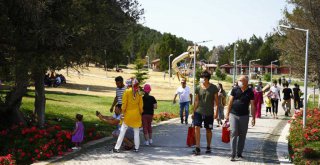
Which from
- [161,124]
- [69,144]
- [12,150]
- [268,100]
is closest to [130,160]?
[69,144]

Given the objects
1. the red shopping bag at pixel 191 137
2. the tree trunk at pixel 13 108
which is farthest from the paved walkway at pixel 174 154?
the tree trunk at pixel 13 108

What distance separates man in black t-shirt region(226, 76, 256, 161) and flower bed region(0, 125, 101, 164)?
372 centimetres

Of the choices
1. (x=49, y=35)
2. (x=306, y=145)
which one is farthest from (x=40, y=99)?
(x=306, y=145)

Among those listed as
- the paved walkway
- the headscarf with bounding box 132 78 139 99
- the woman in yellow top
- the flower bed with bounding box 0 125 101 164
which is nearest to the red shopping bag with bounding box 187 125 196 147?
the paved walkway

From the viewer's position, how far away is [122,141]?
10.1 meters

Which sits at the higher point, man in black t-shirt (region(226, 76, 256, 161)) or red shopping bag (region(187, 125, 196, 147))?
man in black t-shirt (region(226, 76, 256, 161))

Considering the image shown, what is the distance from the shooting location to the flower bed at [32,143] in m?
9.30

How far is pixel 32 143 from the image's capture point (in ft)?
32.3

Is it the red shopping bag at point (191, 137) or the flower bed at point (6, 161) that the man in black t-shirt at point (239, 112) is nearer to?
the red shopping bag at point (191, 137)

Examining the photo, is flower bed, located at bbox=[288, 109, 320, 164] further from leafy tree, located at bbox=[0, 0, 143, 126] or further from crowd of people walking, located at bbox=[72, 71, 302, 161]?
leafy tree, located at bbox=[0, 0, 143, 126]

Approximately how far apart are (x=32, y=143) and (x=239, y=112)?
472 cm

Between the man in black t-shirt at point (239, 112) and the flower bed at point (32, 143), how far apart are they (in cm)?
372

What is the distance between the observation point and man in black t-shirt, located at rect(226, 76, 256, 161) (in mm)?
8867

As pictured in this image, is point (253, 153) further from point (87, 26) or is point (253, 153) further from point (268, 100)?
point (268, 100)
